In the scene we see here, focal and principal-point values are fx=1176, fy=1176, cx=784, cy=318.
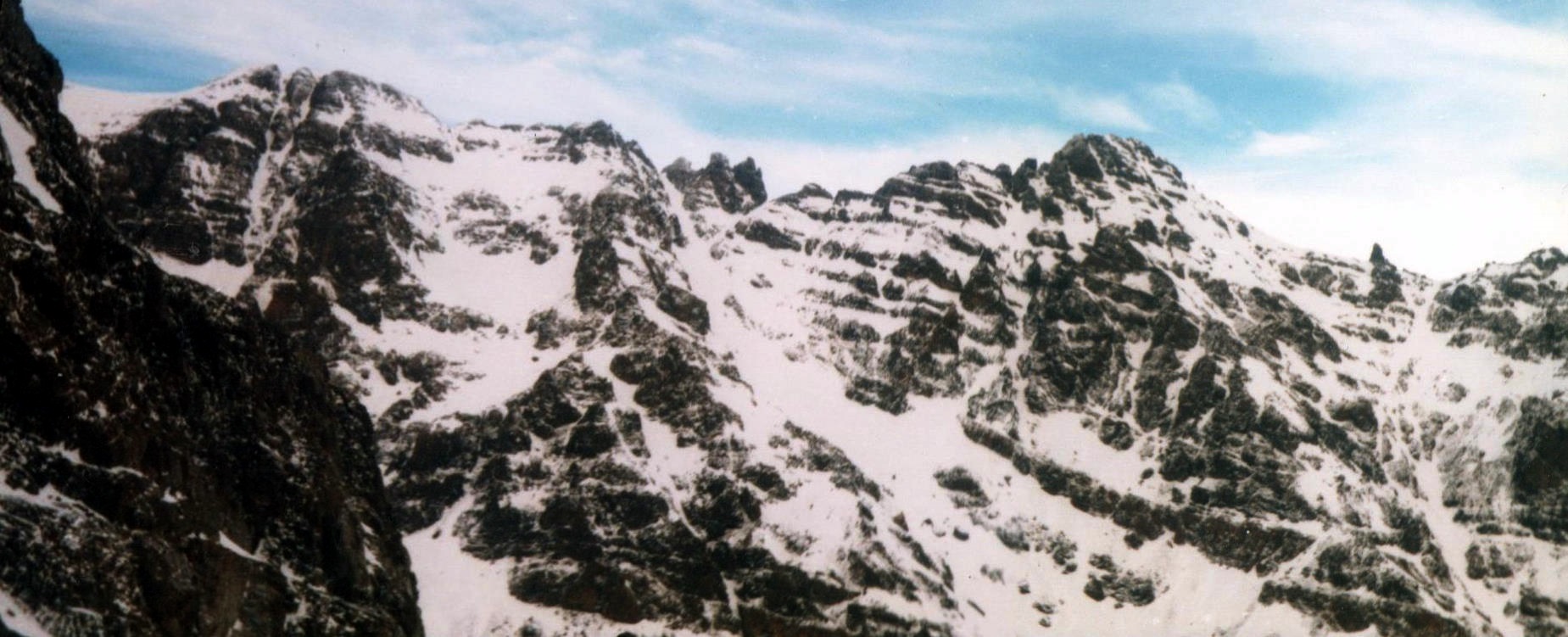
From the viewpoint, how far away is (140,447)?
70062mm

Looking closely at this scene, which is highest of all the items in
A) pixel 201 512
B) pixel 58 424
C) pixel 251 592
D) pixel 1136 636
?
pixel 58 424

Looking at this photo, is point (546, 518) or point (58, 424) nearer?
point (58, 424)

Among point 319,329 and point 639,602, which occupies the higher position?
point 319,329

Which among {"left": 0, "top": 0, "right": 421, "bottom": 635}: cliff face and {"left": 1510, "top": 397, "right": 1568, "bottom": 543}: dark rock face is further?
{"left": 1510, "top": 397, "right": 1568, "bottom": 543}: dark rock face

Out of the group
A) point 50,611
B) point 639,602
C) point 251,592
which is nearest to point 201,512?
point 251,592

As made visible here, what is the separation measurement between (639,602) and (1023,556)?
7024 cm

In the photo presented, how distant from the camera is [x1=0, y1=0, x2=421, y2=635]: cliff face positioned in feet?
204

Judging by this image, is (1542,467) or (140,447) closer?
(140,447)

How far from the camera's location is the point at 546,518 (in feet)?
544

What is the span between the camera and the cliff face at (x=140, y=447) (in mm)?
62094

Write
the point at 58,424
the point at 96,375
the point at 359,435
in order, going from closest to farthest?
the point at 58,424, the point at 96,375, the point at 359,435

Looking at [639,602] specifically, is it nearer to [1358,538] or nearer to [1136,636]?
[1136,636]

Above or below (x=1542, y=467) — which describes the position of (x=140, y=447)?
below

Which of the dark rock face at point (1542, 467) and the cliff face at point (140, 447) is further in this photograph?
the dark rock face at point (1542, 467)
